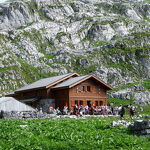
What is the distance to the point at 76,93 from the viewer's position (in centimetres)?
6059

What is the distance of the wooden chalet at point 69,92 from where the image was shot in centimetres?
5959

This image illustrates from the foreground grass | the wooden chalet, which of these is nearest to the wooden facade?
the wooden chalet

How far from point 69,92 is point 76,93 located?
2036 millimetres

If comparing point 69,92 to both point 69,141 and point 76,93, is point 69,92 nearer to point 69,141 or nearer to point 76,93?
point 76,93

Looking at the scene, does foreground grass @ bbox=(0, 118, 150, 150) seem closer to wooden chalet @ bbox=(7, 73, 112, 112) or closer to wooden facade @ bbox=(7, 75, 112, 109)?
wooden facade @ bbox=(7, 75, 112, 109)

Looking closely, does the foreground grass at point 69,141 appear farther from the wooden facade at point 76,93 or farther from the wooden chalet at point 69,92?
the wooden chalet at point 69,92

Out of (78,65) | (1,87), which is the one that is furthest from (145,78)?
(1,87)

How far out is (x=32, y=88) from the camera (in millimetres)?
64188

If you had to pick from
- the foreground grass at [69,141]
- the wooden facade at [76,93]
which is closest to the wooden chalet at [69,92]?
the wooden facade at [76,93]

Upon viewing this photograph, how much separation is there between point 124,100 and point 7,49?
319 feet

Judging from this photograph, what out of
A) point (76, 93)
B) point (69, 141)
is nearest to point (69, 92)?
point (76, 93)

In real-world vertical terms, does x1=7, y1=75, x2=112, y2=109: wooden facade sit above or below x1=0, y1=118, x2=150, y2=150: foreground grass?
above

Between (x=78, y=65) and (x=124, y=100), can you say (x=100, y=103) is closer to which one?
(x=124, y=100)

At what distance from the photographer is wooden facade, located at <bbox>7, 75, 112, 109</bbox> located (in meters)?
59.7
